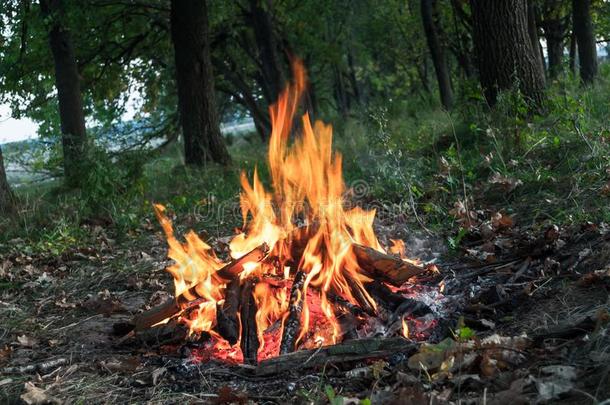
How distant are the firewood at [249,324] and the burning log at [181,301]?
13 centimetres

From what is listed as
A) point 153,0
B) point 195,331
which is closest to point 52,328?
Result: point 195,331

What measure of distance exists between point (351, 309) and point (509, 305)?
93cm

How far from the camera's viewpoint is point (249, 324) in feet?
12.9

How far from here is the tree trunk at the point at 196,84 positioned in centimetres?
1182

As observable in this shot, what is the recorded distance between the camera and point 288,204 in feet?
16.3

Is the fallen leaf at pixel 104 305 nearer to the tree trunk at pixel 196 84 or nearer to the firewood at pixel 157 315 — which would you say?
the firewood at pixel 157 315

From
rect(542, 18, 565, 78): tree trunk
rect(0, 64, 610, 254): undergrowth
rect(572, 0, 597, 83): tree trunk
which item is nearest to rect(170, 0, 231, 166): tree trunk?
rect(0, 64, 610, 254): undergrowth

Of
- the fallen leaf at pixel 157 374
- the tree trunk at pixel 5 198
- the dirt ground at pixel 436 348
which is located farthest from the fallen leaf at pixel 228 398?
the tree trunk at pixel 5 198

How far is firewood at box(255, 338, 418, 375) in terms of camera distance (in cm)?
342

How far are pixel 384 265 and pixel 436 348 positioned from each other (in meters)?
1.12

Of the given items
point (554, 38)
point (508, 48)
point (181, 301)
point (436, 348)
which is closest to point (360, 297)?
point (436, 348)

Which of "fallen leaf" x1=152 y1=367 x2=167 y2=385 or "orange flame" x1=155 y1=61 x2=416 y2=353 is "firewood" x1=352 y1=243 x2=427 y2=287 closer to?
"orange flame" x1=155 y1=61 x2=416 y2=353

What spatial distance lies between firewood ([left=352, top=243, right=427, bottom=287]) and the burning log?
0.63 meters

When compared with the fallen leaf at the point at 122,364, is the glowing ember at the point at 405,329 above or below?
below
